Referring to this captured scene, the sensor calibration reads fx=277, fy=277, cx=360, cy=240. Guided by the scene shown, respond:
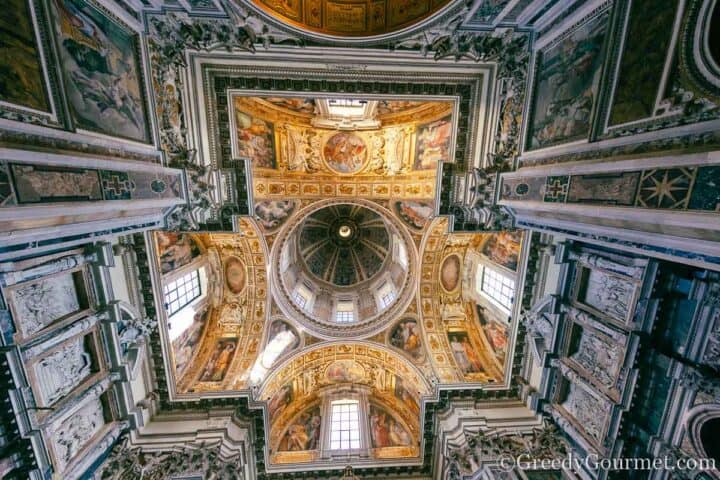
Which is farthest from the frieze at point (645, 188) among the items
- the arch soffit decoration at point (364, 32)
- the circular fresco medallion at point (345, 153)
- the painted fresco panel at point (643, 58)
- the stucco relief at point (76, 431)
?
the stucco relief at point (76, 431)

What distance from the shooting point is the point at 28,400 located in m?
6.38

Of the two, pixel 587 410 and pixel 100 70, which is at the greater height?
pixel 100 70

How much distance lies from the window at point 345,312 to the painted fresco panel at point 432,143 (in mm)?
10526

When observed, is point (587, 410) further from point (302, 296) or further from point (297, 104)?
point (297, 104)

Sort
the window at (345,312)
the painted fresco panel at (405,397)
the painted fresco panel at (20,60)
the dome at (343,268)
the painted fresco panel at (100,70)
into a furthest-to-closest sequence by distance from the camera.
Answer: the window at (345,312), the dome at (343,268), the painted fresco panel at (405,397), the painted fresco panel at (100,70), the painted fresco panel at (20,60)

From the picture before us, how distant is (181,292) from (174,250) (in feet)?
6.95

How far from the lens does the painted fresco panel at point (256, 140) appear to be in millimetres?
11938

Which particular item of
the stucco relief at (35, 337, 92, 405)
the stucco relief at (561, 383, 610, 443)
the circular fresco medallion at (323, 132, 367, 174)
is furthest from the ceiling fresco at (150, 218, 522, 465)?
the stucco relief at (35, 337, 92, 405)

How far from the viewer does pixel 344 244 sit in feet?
80.6

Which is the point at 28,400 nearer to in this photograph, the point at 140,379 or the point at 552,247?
the point at 140,379

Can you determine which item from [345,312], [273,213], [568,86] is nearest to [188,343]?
[273,213]

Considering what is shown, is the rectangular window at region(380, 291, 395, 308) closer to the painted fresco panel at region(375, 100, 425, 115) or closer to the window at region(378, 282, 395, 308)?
the window at region(378, 282, 395, 308)

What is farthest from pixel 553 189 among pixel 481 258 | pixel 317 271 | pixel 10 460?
pixel 317 271

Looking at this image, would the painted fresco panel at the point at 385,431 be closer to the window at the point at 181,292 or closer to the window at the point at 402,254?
the window at the point at 402,254
